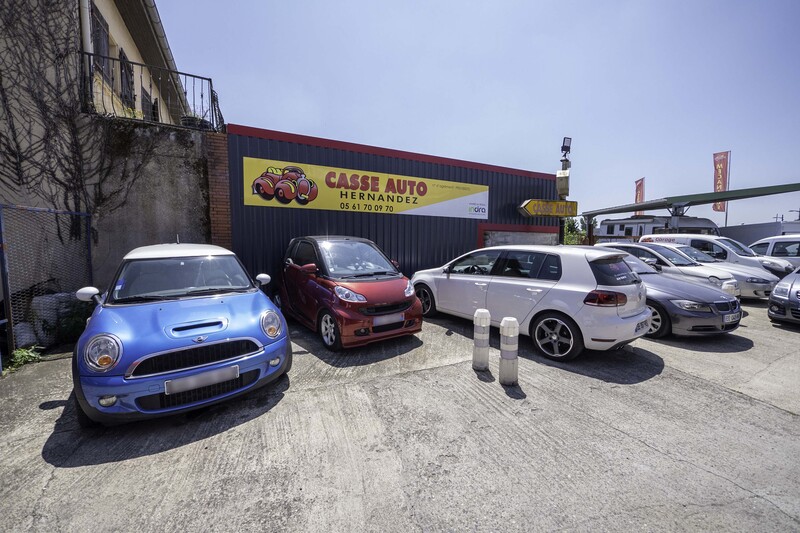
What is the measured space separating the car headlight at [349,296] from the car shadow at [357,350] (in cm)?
78

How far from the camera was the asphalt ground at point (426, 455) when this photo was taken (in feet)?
6.88

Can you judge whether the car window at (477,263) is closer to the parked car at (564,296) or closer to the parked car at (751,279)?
the parked car at (564,296)

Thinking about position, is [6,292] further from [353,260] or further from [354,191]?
[354,191]

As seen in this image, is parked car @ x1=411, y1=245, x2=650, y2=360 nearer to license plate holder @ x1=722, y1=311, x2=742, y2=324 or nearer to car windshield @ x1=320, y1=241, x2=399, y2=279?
car windshield @ x1=320, y1=241, x2=399, y2=279

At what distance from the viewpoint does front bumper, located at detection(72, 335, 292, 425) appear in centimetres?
276

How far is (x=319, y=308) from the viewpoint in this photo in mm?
5188

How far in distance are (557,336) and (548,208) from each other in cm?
843

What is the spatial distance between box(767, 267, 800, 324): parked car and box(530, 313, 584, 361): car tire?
4.97 meters

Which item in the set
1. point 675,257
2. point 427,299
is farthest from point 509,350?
point 675,257

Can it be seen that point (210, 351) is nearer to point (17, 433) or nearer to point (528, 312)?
point (17, 433)

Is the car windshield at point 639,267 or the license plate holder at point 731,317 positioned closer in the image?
the license plate holder at point 731,317

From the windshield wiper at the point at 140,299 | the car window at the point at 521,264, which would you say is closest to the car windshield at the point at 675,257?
the car window at the point at 521,264

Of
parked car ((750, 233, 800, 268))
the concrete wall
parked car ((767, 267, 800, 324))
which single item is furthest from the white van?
the concrete wall

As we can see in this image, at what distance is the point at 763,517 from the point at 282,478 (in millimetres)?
3104
